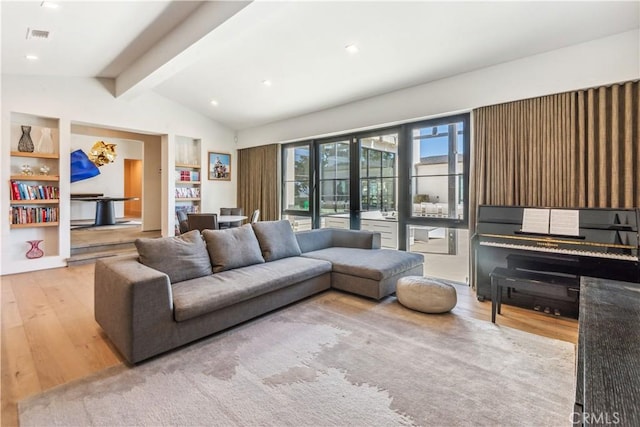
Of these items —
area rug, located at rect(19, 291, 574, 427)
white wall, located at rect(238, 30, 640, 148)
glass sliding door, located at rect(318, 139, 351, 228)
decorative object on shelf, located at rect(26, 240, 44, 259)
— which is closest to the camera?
area rug, located at rect(19, 291, 574, 427)

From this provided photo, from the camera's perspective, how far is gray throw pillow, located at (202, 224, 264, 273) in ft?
10.3

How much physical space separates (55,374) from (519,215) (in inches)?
167

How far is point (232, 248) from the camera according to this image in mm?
3260

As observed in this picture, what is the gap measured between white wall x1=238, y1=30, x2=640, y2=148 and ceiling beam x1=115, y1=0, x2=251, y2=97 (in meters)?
2.57

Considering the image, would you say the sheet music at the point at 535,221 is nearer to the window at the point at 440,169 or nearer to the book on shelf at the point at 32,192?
the window at the point at 440,169

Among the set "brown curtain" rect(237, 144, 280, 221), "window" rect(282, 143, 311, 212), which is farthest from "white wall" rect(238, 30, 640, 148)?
"brown curtain" rect(237, 144, 280, 221)

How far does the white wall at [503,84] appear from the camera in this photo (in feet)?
9.93

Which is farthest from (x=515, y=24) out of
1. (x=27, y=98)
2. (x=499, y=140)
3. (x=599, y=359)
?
(x=27, y=98)

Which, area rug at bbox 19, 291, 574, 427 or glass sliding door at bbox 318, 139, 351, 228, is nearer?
area rug at bbox 19, 291, 574, 427

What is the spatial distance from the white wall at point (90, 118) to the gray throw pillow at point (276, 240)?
3.70 metres

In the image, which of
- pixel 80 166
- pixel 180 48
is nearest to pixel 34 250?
pixel 180 48

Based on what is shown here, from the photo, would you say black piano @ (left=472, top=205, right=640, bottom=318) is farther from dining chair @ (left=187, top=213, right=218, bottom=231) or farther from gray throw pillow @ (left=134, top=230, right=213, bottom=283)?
dining chair @ (left=187, top=213, right=218, bottom=231)

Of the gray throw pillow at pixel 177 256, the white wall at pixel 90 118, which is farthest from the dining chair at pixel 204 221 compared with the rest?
the white wall at pixel 90 118

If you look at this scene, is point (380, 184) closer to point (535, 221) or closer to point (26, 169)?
point (535, 221)
